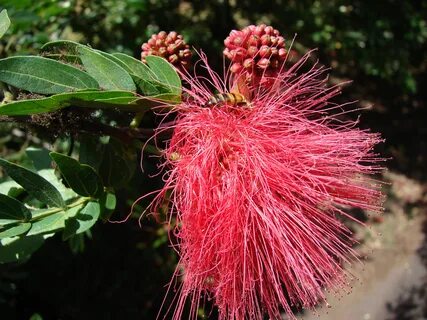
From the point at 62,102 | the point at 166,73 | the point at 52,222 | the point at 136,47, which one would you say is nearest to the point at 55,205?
the point at 52,222

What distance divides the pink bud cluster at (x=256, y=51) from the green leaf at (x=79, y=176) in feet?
1.30

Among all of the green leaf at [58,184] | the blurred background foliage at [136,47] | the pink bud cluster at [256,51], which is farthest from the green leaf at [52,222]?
the blurred background foliage at [136,47]

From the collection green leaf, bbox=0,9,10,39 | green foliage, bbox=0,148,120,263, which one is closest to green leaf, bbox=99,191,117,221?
green foliage, bbox=0,148,120,263

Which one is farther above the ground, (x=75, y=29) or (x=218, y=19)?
(x=218, y=19)

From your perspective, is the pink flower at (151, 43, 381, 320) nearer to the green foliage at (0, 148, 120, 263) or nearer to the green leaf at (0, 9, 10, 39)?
the green foliage at (0, 148, 120, 263)

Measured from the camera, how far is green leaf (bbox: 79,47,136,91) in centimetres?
104

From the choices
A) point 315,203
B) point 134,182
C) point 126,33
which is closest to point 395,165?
point 126,33

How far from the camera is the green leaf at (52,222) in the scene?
1.19m

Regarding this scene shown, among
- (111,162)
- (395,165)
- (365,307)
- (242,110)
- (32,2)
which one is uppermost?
(242,110)

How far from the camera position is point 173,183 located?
1226mm

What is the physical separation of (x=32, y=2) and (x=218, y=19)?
1431 millimetres

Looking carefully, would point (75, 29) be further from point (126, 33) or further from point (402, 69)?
point (402, 69)

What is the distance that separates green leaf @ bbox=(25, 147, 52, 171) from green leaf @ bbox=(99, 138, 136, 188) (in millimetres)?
292

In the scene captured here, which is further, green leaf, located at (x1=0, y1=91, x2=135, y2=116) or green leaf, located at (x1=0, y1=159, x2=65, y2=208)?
green leaf, located at (x1=0, y1=159, x2=65, y2=208)
